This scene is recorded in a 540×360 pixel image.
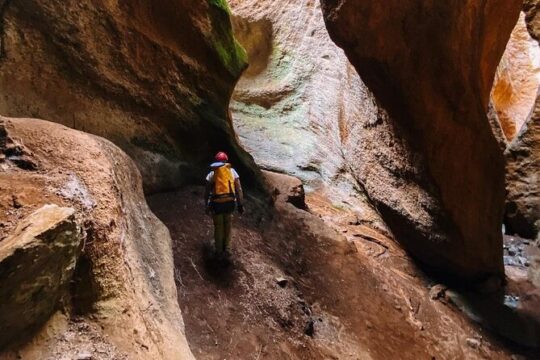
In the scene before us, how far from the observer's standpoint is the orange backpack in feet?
15.9

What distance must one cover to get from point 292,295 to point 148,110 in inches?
116

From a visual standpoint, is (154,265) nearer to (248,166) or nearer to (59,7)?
(59,7)

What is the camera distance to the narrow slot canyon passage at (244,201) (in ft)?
8.82

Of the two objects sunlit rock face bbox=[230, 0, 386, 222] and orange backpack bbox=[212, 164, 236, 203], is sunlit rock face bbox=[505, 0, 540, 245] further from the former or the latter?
orange backpack bbox=[212, 164, 236, 203]

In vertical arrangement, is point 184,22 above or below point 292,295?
above

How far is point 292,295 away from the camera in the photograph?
5.54 metres

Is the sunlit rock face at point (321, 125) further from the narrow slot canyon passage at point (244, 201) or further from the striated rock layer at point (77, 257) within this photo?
the striated rock layer at point (77, 257)

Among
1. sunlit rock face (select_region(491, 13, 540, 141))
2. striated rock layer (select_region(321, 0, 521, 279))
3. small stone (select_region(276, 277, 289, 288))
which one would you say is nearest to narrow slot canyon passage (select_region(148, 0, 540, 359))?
small stone (select_region(276, 277, 289, 288))

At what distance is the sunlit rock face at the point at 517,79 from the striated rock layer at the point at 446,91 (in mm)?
8438

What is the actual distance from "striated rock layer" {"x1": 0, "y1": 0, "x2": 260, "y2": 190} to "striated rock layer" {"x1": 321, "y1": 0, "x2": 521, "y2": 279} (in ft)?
6.31

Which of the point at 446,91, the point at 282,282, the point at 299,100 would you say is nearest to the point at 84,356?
the point at 282,282

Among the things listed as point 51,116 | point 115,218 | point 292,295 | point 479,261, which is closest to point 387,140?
point 479,261

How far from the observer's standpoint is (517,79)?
1641cm

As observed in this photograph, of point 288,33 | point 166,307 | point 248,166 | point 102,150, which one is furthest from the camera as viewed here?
point 288,33
